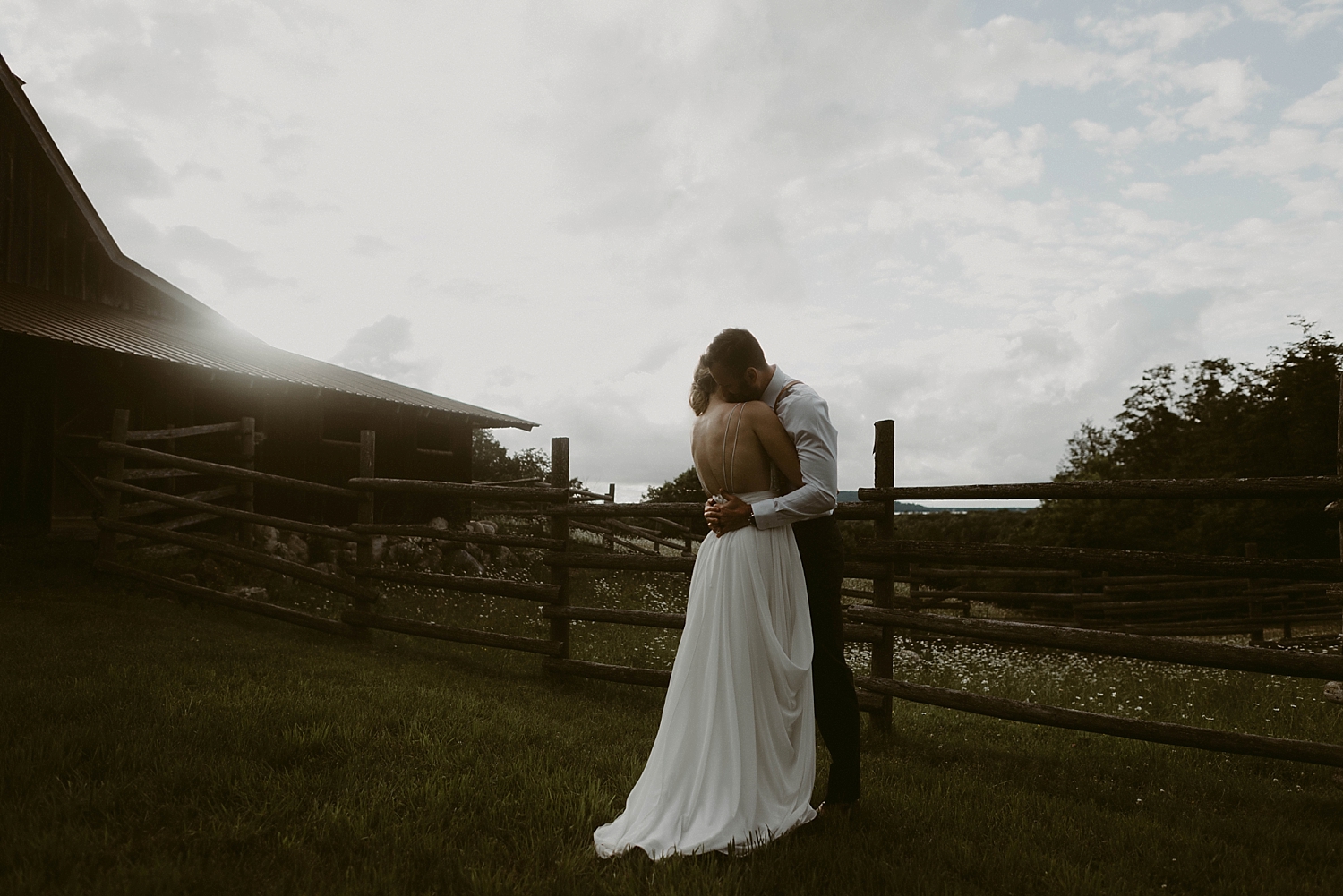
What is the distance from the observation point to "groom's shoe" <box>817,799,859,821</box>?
3605mm

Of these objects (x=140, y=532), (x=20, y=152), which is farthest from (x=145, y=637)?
(x=20, y=152)

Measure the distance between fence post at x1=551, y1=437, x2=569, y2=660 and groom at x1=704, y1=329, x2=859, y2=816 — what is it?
12.6 feet

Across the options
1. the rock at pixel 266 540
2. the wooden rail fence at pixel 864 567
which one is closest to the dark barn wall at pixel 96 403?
the wooden rail fence at pixel 864 567

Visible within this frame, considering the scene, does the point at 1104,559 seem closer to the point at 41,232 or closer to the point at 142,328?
the point at 142,328

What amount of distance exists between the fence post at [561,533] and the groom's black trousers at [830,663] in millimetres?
3845

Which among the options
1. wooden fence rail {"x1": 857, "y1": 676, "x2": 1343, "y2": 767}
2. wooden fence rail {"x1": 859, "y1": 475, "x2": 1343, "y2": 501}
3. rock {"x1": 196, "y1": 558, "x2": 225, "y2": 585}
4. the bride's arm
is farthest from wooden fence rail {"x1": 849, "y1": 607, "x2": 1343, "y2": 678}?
rock {"x1": 196, "y1": 558, "x2": 225, "y2": 585}

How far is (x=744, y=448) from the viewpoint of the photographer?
367 centimetres

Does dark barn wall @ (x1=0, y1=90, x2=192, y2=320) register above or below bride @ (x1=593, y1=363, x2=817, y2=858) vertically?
above

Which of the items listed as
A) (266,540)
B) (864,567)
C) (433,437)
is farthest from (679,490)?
(864,567)

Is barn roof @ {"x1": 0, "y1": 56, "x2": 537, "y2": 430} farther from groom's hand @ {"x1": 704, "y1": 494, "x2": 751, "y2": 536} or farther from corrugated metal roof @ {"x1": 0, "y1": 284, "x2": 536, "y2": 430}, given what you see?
groom's hand @ {"x1": 704, "y1": 494, "x2": 751, "y2": 536}

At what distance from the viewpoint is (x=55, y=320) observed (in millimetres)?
11969

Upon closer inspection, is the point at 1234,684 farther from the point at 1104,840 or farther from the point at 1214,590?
the point at 1214,590

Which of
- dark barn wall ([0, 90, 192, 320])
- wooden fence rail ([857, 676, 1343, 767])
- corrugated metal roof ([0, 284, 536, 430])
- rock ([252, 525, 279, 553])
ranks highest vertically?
dark barn wall ([0, 90, 192, 320])

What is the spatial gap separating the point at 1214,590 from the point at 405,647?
2218 centimetres
